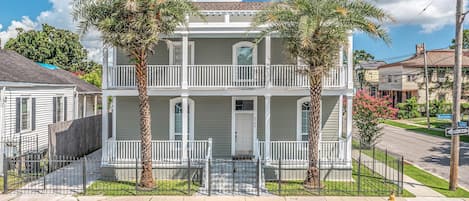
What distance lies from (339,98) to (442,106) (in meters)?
33.5

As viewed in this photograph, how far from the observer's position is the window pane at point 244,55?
51.9 ft

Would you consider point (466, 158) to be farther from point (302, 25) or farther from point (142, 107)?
point (142, 107)

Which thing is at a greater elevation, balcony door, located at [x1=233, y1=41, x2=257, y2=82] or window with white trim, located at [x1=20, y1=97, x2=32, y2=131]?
balcony door, located at [x1=233, y1=41, x2=257, y2=82]

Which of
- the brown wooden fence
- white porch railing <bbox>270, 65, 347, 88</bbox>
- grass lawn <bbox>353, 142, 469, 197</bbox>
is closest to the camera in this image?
grass lawn <bbox>353, 142, 469, 197</bbox>

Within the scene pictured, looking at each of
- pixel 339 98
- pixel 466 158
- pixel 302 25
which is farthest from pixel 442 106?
pixel 302 25

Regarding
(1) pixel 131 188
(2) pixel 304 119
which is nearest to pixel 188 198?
(1) pixel 131 188

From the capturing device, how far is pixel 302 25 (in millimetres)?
10812

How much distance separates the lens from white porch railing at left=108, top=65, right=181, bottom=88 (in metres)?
14.3

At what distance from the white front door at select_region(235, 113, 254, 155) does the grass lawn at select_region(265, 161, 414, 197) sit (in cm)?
309

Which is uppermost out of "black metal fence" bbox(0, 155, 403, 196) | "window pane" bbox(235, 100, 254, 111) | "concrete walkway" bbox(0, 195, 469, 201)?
"window pane" bbox(235, 100, 254, 111)

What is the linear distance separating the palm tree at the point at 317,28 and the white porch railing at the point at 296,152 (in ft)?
6.26


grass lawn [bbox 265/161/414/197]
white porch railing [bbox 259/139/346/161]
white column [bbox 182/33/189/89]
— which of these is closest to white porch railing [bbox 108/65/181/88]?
white column [bbox 182/33/189/89]

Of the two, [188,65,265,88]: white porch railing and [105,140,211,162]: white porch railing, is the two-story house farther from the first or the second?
[105,140,211,162]: white porch railing

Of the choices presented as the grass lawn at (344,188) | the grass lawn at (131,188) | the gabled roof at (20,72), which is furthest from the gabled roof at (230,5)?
the grass lawn at (344,188)
